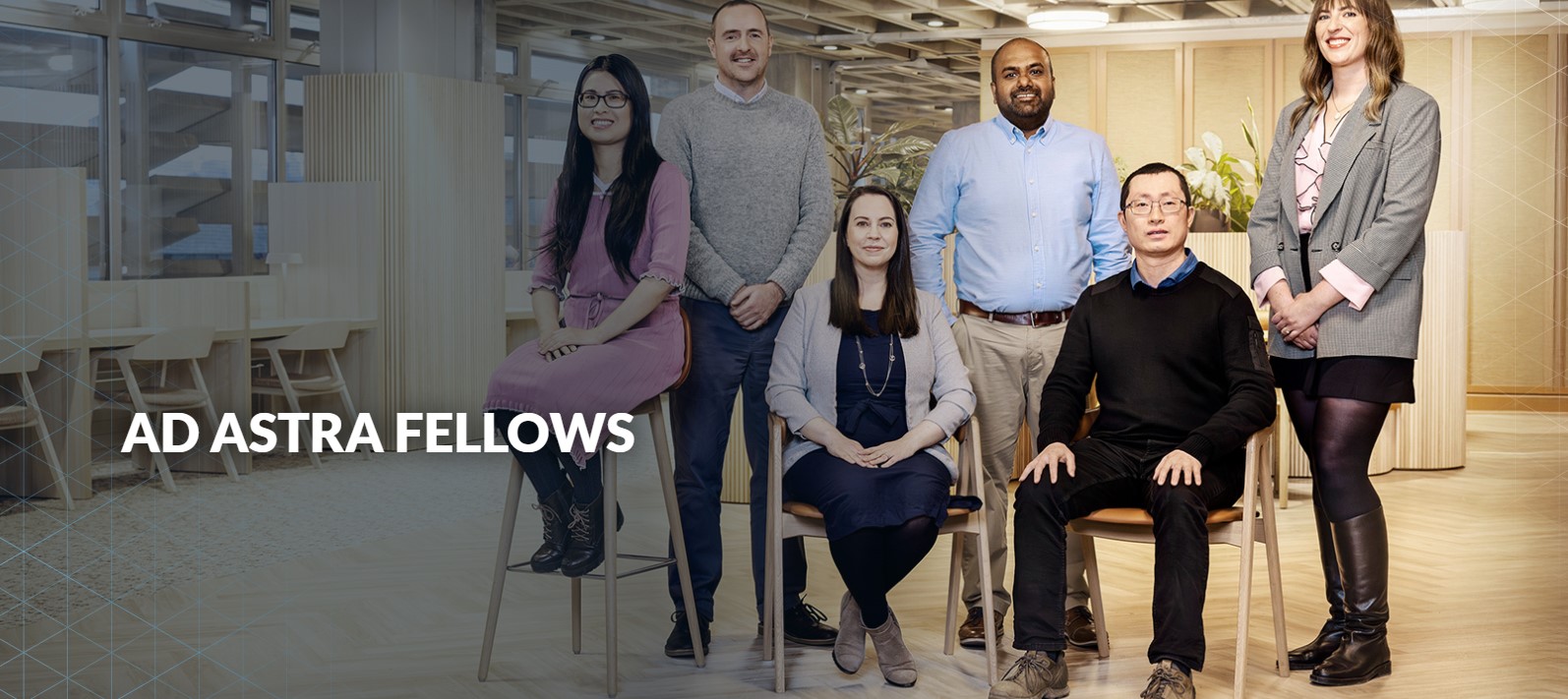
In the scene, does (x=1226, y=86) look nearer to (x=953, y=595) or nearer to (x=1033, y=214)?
(x=1033, y=214)

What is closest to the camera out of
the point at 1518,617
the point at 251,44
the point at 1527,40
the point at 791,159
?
the point at 251,44

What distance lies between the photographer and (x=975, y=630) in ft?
10.2

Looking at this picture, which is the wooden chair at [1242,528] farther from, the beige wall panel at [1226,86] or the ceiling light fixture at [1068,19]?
the beige wall panel at [1226,86]

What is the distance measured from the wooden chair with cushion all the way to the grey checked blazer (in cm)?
244

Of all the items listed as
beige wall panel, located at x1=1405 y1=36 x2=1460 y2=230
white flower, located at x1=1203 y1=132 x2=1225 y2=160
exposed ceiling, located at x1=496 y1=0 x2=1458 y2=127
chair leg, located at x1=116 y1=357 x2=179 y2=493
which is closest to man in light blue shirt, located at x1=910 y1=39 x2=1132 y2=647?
exposed ceiling, located at x1=496 y1=0 x2=1458 y2=127

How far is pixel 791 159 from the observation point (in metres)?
3.00

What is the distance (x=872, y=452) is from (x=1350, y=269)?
1044mm

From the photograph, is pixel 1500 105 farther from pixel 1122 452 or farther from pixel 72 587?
pixel 72 587

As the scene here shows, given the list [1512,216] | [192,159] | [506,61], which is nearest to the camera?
[192,159]

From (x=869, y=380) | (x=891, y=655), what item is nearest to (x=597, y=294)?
(x=869, y=380)

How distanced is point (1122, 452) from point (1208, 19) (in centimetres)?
661

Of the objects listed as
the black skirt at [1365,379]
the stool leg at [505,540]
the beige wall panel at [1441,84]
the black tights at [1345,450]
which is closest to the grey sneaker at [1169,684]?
the black tights at [1345,450]

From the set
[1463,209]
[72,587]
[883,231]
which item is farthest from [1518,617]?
[1463,209]

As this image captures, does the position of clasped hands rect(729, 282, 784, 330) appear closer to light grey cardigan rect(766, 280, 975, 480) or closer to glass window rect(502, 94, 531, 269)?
light grey cardigan rect(766, 280, 975, 480)
